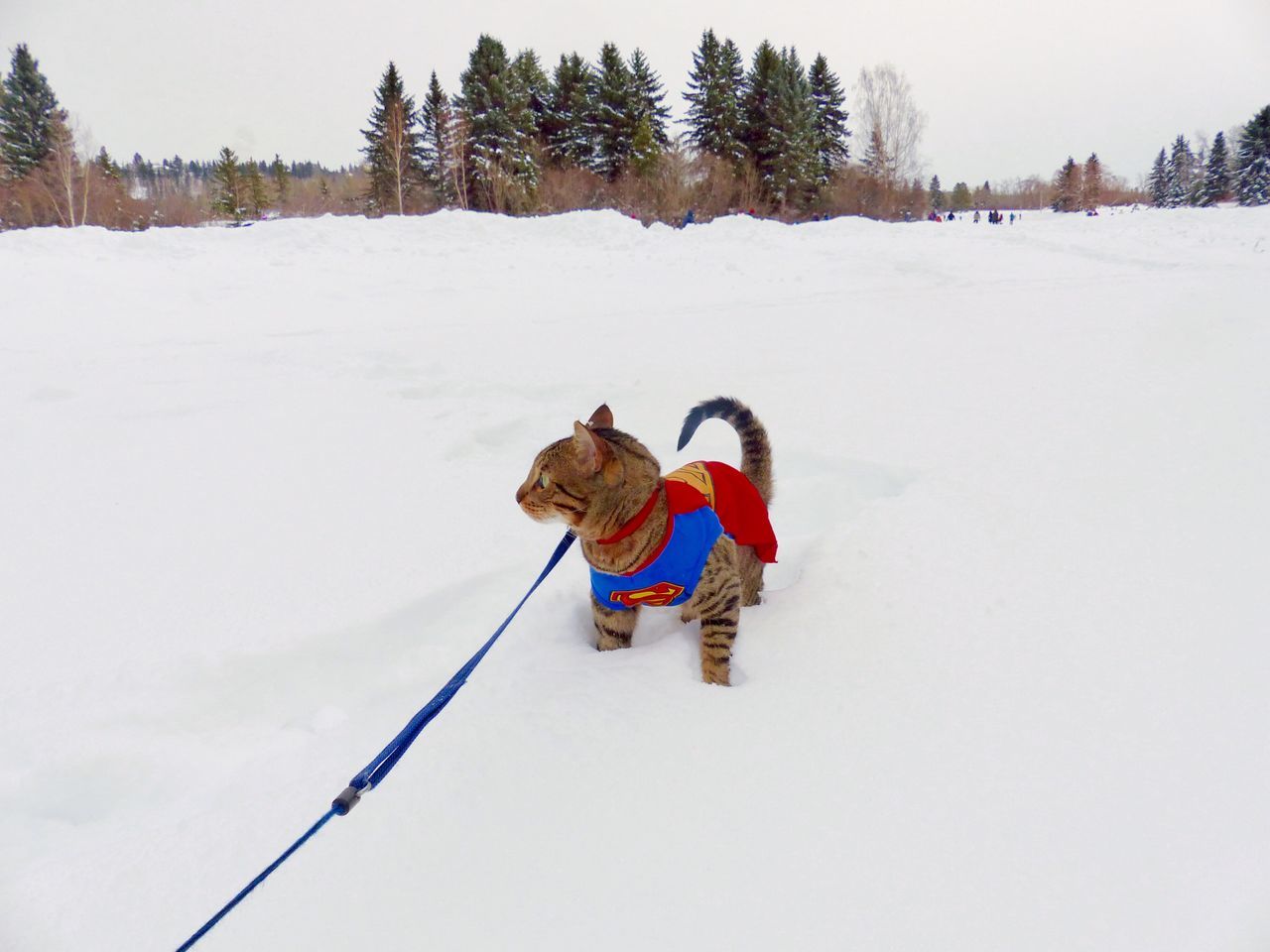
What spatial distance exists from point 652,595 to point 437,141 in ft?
108

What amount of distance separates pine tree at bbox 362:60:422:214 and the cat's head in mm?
Answer: 31992

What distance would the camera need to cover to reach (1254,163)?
3912 cm

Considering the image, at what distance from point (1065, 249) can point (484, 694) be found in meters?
13.8

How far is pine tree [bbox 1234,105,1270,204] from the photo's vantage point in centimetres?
3769

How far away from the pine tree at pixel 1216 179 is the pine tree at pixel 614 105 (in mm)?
38643

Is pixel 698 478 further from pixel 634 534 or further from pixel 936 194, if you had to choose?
pixel 936 194

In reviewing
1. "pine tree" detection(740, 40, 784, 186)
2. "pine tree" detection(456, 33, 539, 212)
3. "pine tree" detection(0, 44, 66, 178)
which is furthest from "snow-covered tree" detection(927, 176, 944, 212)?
"pine tree" detection(0, 44, 66, 178)

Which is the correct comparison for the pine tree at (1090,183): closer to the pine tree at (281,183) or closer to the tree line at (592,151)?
the tree line at (592,151)

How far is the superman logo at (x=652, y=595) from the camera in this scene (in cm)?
219

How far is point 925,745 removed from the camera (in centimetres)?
183

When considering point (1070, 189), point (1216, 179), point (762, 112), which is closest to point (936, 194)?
point (1070, 189)

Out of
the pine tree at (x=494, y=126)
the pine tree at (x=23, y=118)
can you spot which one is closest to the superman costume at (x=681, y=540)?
the pine tree at (x=494, y=126)

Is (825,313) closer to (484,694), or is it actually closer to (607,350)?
(607,350)

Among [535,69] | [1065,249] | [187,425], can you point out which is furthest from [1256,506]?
[535,69]
